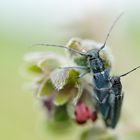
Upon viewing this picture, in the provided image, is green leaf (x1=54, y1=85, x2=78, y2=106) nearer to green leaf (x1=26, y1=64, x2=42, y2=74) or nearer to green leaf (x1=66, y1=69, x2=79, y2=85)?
green leaf (x1=66, y1=69, x2=79, y2=85)

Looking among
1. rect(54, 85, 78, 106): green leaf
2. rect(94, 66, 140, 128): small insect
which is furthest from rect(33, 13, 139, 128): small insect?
rect(54, 85, 78, 106): green leaf

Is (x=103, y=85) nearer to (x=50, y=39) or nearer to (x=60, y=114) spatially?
(x=60, y=114)

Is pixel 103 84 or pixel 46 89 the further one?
pixel 46 89

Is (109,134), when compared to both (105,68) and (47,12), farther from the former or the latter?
(47,12)

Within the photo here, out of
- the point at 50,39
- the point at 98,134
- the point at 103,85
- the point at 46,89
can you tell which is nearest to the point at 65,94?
the point at 46,89

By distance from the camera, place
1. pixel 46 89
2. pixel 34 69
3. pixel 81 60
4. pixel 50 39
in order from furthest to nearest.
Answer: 1. pixel 50 39
2. pixel 34 69
3. pixel 46 89
4. pixel 81 60

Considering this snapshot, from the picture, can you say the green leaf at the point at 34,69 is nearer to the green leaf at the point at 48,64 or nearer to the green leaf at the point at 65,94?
the green leaf at the point at 48,64

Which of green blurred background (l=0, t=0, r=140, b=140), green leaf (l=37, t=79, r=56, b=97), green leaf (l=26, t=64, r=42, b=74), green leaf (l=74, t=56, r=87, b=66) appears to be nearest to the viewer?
green leaf (l=74, t=56, r=87, b=66)
